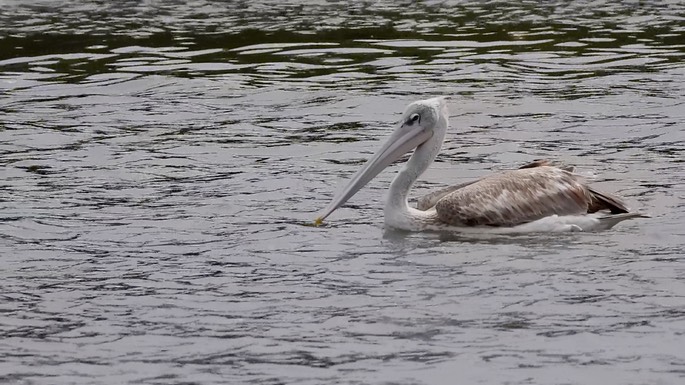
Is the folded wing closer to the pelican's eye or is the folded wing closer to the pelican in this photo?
the pelican

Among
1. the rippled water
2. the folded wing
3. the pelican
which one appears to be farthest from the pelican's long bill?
the folded wing

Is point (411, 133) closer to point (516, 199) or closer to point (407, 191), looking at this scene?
point (407, 191)

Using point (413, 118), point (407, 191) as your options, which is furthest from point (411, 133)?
point (407, 191)

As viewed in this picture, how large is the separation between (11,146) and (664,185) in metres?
4.59

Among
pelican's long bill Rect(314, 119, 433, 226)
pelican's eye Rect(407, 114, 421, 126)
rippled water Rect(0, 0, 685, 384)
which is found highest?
pelican's eye Rect(407, 114, 421, 126)

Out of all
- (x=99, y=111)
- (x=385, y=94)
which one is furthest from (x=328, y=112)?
(x=99, y=111)

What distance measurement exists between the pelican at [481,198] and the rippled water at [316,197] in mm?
124

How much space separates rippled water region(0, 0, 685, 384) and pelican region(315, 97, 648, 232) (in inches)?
4.9

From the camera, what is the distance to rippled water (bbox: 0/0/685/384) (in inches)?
229

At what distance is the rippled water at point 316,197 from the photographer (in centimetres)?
583

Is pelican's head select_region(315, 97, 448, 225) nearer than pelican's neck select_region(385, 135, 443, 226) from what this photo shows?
No

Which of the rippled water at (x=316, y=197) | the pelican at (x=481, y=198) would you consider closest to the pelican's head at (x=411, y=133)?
the pelican at (x=481, y=198)

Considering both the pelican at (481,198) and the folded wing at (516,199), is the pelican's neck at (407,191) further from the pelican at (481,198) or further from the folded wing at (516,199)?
the folded wing at (516,199)

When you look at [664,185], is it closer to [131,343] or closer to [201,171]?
[201,171]
